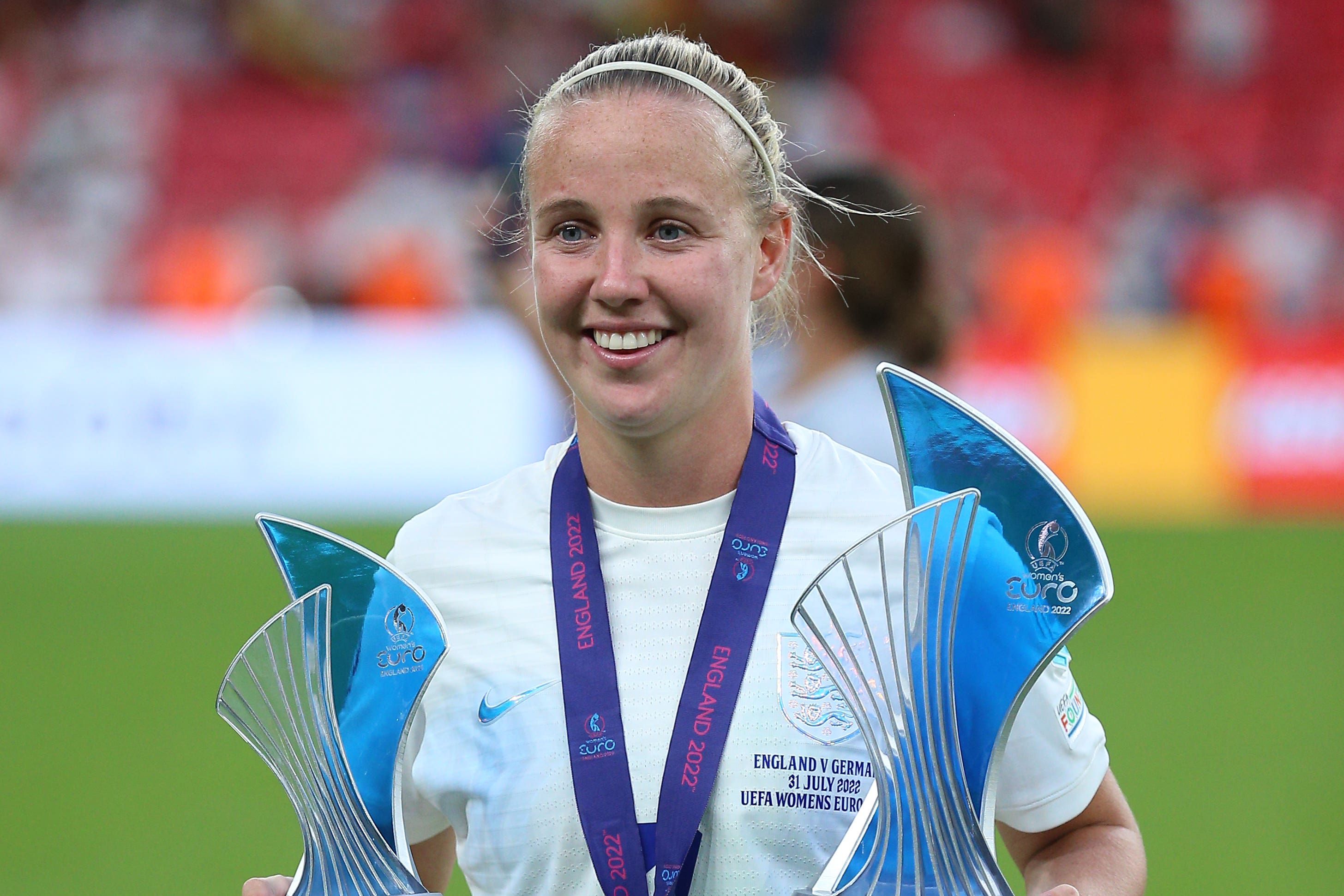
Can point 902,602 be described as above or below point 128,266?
below

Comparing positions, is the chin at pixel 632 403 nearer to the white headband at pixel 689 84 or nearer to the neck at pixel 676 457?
the neck at pixel 676 457

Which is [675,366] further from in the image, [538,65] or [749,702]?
[538,65]

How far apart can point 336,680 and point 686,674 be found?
0.40 m

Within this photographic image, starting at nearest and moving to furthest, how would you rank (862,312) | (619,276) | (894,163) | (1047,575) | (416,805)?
1. (1047,575)
2. (619,276)
3. (416,805)
4. (862,312)
5. (894,163)

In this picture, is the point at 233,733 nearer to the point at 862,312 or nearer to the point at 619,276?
the point at 862,312

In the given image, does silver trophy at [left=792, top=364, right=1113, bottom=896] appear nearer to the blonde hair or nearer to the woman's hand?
the blonde hair

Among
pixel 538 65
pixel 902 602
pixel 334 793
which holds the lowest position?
pixel 334 793

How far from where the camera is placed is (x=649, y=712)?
6.03ft

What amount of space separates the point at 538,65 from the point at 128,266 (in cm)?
431

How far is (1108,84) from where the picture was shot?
51.8 ft

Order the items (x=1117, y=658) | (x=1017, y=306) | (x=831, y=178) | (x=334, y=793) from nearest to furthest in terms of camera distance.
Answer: (x=334, y=793), (x=831, y=178), (x=1117, y=658), (x=1017, y=306)

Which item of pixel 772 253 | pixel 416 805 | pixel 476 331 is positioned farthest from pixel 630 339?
pixel 476 331

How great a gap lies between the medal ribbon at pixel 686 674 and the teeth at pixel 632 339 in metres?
0.24

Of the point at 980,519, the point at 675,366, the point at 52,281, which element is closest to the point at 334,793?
the point at 675,366
